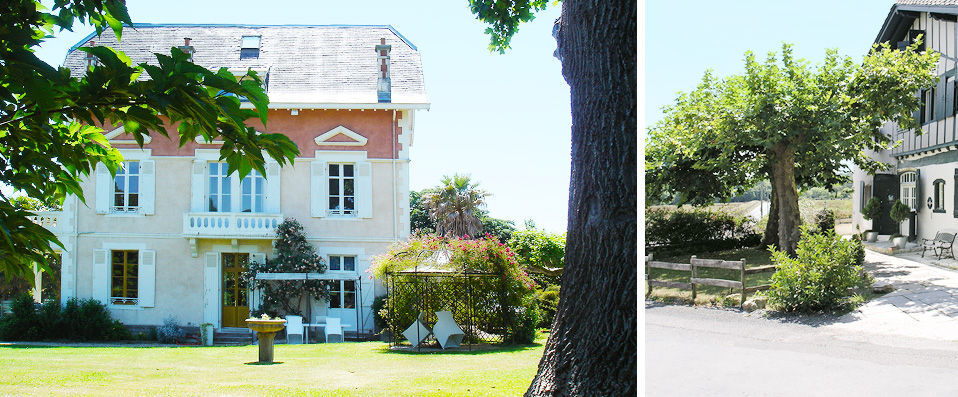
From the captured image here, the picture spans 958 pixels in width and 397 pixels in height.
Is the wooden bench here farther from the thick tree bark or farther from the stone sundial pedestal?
the stone sundial pedestal

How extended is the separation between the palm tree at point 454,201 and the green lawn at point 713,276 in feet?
27.7

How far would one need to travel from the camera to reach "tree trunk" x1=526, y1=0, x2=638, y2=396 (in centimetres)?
265

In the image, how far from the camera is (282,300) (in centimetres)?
568

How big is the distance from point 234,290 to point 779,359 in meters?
4.49

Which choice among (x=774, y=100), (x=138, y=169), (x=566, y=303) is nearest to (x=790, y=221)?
(x=774, y=100)

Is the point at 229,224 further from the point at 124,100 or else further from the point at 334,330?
the point at 124,100

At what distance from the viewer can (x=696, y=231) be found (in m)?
2.54

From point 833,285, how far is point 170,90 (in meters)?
1.86

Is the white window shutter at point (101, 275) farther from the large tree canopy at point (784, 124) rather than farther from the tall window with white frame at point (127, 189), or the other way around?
the large tree canopy at point (784, 124)

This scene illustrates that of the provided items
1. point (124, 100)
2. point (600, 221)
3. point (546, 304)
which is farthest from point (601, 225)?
point (546, 304)

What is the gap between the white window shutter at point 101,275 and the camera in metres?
5.11

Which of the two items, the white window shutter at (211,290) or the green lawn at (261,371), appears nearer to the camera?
the green lawn at (261,371)

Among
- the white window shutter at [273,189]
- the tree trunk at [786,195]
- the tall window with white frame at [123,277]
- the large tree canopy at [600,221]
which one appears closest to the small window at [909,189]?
the tree trunk at [786,195]

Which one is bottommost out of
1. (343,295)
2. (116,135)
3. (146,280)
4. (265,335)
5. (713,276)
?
(265,335)
